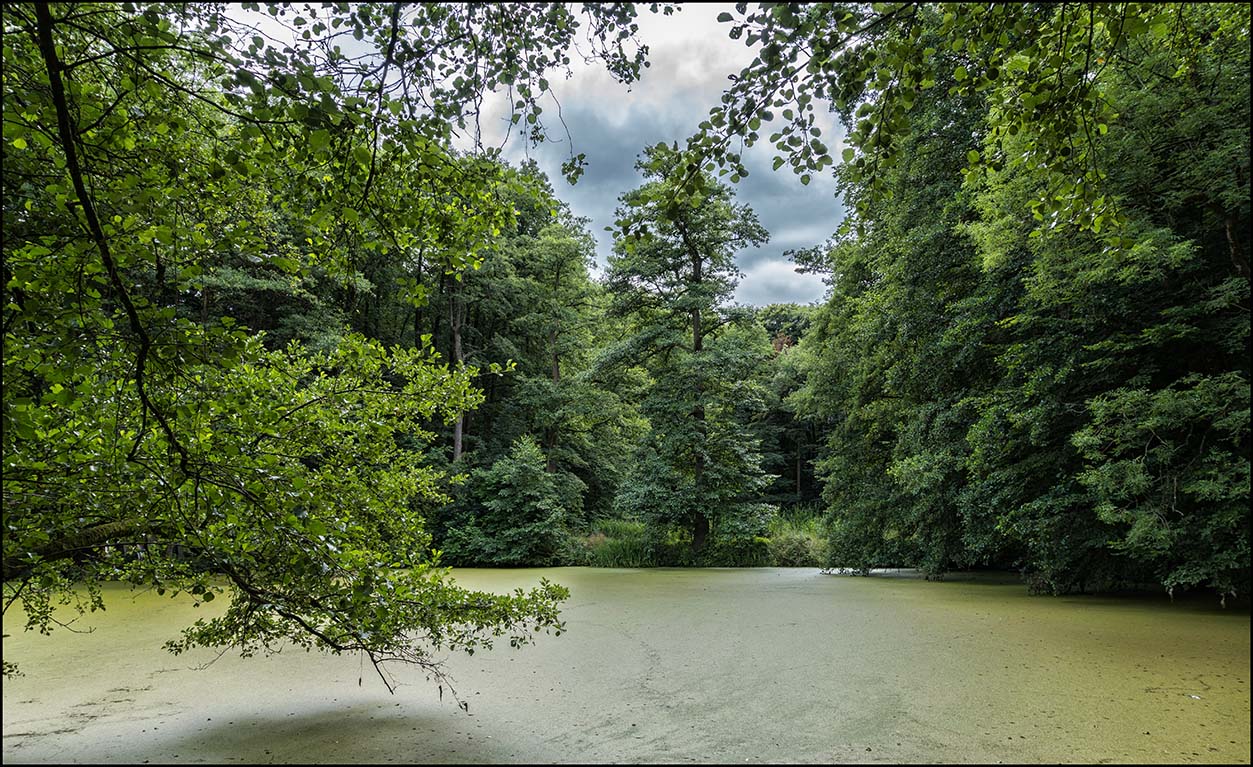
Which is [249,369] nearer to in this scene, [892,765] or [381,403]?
[381,403]

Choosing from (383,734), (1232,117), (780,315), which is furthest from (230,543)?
(780,315)

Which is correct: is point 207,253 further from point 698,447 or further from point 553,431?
point 553,431

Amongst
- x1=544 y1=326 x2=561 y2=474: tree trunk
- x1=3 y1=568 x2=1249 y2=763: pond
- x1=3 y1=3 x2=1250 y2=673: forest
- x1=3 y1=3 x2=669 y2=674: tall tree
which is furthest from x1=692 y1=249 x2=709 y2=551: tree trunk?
x1=3 y1=3 x2=669 y2=674: tall tree

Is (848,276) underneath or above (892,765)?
above

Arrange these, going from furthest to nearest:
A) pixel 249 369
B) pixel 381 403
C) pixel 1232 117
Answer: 1. pixel 1232 117
2. pixel 381 403
3. pixel 249 369

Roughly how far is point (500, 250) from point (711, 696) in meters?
3.51

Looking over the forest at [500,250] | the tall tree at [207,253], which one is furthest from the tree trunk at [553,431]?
the tall tree at [207,253]

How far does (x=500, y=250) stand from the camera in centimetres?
502

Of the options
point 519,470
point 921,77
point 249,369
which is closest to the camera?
point 921,77

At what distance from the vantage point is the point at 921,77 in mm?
1621

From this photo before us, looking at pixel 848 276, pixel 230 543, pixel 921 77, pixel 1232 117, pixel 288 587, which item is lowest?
pixel 288 587

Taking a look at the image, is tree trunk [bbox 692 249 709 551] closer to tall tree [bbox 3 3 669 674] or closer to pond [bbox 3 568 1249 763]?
pond [bbox 3 568 1249 763]

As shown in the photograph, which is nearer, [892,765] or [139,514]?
[139,514]

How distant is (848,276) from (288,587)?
8.40m
